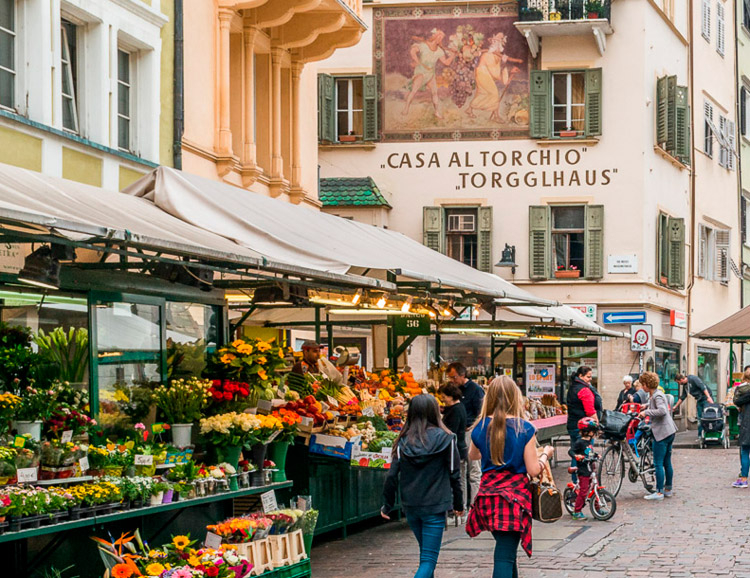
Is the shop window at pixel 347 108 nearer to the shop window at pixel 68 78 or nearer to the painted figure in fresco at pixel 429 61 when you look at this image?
the painted figure in fresco at pixel 429 61

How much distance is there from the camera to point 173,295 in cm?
1272

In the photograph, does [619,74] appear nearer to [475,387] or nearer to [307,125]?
[307,125]

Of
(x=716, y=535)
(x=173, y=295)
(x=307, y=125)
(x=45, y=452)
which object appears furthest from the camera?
(x=307, y=125)

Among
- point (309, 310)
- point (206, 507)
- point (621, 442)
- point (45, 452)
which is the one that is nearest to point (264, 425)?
point (206, 507)

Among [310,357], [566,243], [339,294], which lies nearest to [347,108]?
[566,243]

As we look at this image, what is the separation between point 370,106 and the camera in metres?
34.3

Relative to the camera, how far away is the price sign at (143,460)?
10406mm

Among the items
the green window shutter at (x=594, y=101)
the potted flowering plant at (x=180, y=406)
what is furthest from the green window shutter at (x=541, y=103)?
the potted flowering plant at (x=180, y=406)

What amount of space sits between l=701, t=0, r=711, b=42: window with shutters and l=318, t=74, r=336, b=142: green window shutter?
40.2ft

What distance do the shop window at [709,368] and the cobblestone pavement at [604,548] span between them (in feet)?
77.4

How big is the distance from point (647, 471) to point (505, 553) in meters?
9.09

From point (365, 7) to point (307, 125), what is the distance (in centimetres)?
1179

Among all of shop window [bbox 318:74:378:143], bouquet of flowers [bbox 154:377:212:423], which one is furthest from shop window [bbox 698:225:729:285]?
bouquet of flowers [bbox 154:377:212:423]

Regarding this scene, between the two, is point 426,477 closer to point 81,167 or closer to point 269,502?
point 269,502
